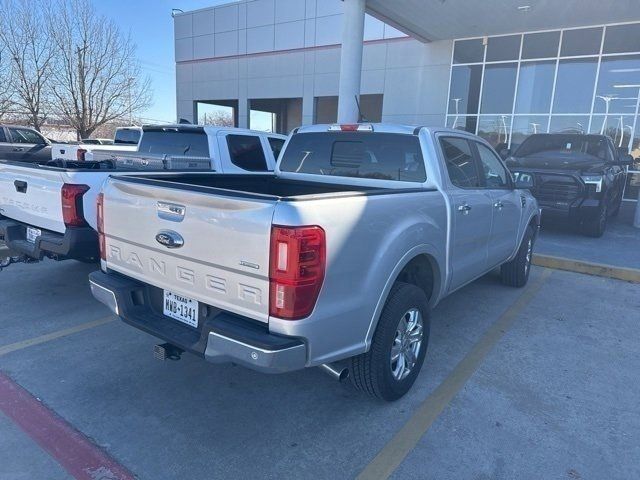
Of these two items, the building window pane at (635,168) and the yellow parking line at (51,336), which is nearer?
the yellow parking line at (51,336)

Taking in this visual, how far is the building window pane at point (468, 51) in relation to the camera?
15820 mm

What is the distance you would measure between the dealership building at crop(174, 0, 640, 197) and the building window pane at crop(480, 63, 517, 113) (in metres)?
0.03

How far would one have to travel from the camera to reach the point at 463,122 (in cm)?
1641

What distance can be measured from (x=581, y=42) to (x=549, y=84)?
1.44 metres

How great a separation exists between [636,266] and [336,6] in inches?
635

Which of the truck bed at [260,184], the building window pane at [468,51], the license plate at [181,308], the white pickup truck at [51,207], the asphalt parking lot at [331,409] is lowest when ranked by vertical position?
the asphalt parking lot at [331,409]

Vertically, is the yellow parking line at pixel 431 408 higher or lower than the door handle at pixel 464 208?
lower

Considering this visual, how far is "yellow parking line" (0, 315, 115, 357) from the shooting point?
12.4 ft

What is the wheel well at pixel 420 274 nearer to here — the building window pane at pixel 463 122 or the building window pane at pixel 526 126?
the building window pane at pixel 526 126

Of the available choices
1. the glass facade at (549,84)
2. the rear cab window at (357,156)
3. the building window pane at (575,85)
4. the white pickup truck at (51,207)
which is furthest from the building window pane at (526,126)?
the white pickup truck at (51,207)

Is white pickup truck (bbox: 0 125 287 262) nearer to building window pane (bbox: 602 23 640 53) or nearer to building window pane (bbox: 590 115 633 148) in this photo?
building window pane (bbox: 590 115 633 148)

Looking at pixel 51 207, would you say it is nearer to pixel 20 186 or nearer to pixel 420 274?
pixel 20 186

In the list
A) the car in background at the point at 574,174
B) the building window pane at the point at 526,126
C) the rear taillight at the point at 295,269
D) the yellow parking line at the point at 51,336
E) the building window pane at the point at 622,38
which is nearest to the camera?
the rear taillight at the point at 295,269

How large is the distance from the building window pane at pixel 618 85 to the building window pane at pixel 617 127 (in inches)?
8.6
